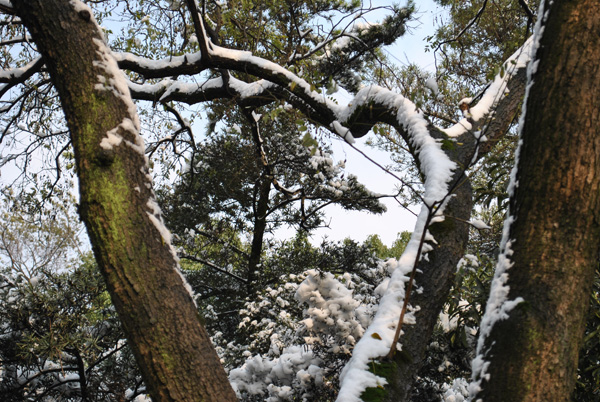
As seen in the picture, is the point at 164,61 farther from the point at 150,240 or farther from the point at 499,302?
the point at 499,302

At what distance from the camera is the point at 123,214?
6.22 ft

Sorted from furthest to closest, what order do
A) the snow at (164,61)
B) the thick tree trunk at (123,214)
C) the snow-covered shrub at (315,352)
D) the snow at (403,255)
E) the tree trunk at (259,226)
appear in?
the tree trunk at (259,226)
the snow at (164,61)
the snow-covered shrub at (315,352)
the snow at (403,255)
the thick tree trunk at (123,214)

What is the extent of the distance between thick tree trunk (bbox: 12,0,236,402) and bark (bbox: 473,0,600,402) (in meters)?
1.12

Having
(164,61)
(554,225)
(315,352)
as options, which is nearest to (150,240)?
(554,225)

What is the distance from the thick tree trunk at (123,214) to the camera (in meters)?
1.75

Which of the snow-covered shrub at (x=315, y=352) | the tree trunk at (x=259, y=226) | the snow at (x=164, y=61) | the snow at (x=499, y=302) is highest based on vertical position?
the tree trunk at (x=259, y=226)

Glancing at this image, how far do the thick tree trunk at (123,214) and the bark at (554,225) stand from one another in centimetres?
112

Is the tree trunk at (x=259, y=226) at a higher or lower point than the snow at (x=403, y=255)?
higher

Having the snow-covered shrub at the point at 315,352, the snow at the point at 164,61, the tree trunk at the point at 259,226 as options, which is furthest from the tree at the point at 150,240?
the tree trunk at the point at 259,226

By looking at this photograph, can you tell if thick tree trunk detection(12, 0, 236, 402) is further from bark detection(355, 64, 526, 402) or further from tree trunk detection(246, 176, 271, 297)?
tree trunk detection(246, 176, 271, 297)

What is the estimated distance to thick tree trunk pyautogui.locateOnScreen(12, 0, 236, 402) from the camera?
1.75m

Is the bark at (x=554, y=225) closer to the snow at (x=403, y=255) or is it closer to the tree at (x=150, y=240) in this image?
the tree at (x=150, y=240)

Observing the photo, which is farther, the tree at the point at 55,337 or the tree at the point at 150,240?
the tree at the point at 55,337

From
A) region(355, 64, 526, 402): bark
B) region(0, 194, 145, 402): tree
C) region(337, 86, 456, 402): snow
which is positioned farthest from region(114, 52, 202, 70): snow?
region(355, 64, 526, 402): bark
